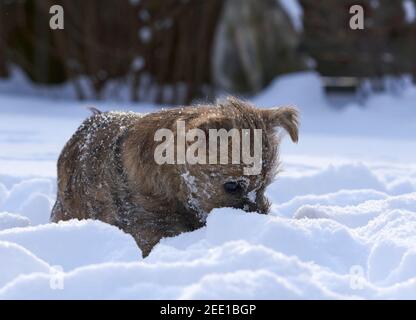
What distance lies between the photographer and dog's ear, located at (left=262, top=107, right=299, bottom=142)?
185 inches

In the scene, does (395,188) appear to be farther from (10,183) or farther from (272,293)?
(272,293)

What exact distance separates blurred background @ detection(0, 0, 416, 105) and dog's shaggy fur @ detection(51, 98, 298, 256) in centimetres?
920

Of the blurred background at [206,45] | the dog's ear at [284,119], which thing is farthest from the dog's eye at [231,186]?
the blurred background at [206,45]

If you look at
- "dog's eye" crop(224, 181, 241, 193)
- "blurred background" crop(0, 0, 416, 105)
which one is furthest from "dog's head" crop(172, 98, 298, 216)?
"blurred background" crop(0, 0, 416, 105)

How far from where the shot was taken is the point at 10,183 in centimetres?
635

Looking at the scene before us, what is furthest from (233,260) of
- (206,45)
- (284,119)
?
(206,45)

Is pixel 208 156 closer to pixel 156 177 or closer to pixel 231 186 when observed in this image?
pixel 231 186

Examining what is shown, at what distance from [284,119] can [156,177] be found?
2.58 feet

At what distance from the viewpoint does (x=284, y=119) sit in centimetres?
479

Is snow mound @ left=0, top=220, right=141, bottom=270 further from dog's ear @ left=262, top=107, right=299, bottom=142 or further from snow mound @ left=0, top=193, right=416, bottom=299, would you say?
dog's ear @ left=262, top=107, right=299, bottom=142

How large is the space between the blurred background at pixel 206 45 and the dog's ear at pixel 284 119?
9.32m

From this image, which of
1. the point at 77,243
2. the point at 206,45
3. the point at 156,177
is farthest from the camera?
the point at 206,45

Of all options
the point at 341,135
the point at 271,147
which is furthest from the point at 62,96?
the point at 271,147

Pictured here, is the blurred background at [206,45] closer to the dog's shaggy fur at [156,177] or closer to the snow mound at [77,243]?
the dog's shaggy fur at [156,177]
